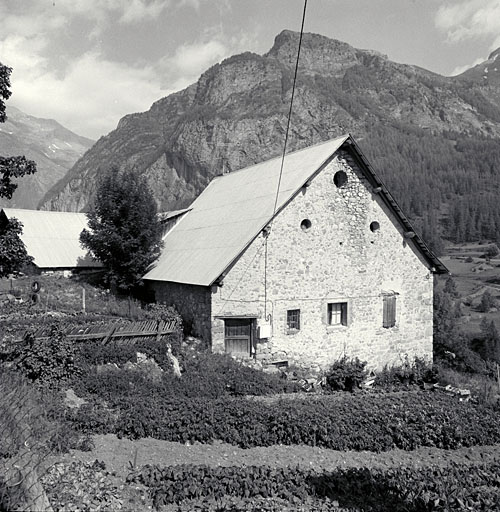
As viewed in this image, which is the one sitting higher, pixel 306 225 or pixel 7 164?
pixel 7 164

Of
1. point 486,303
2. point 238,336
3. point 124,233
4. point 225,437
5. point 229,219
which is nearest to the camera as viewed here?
point 225,437

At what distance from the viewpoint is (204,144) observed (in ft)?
595

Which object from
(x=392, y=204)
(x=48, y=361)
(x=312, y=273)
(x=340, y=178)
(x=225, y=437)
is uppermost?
(x=340, y=178)

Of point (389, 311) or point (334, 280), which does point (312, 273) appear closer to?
point (334, 280)

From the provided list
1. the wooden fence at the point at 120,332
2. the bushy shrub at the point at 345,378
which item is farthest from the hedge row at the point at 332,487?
the wooden fence at the point at 120,332

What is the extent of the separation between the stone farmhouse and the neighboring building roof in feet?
0.21

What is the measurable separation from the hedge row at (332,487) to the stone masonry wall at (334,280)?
825 cm

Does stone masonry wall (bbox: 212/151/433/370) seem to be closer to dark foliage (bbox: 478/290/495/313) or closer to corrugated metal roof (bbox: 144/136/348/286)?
corrugated metal roof (bbox: 144/136/348/286)

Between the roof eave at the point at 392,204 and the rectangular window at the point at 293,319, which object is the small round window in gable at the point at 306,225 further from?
the roof eave at the point at 392,204

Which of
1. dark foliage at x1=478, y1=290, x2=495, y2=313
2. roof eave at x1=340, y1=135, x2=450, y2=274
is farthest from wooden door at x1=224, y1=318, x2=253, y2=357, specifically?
dark foliage at x1=478, y1=290, x2=495, y2=313

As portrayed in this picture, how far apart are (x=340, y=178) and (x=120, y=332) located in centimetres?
1014

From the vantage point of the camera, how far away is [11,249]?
1225 centimetres

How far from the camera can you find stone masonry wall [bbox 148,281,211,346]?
17.1 meters

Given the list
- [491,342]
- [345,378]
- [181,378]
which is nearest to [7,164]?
[181,378]
